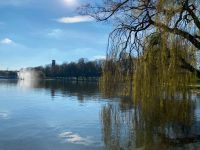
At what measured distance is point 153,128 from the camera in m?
15.9

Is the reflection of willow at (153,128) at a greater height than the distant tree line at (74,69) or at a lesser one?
lesser

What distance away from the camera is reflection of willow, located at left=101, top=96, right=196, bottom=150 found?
13.0 meters

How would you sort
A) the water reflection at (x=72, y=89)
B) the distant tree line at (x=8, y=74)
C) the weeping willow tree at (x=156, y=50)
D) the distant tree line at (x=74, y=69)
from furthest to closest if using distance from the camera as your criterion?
1. the distant tree line at (x=8, y=74)
2. the distant tree line at (x=74, y=69)
3. the water reflection at (x=72, y=89)
4. the weeping willow tree at (x=156, y=50)

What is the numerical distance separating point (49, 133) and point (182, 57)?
6381mm

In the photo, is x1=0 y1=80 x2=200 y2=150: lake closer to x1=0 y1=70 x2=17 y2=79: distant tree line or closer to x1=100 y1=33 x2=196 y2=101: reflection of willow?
x1=100 y1=33 x2=196 y2=101: reflection of willow

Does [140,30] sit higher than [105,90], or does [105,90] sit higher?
[140,30]

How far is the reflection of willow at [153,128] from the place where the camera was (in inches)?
510

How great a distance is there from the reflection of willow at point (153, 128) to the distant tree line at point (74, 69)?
244ft

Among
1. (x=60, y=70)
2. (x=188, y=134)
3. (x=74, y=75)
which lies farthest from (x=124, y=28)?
(x=60, y=70)

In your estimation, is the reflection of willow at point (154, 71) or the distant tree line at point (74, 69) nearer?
the reflection of willow at point (154, 71)

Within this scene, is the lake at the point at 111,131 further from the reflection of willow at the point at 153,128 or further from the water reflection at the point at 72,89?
the water reflection at the point at 72,89

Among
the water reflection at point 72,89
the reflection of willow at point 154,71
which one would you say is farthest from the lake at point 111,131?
the water reflection at point 72,89

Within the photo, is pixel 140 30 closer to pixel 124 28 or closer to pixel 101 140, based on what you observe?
pixel 124 28

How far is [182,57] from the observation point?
40.7 ft
